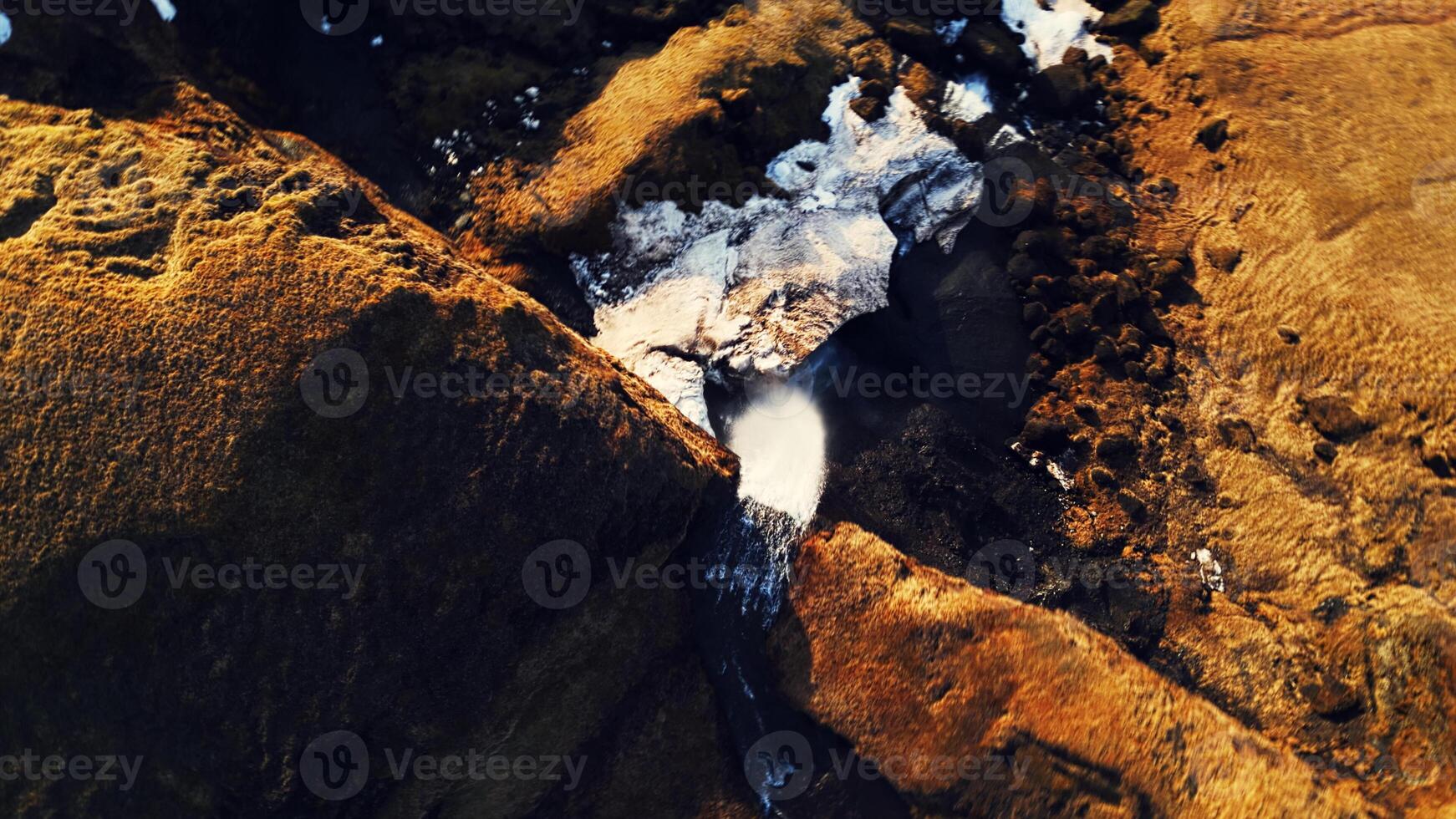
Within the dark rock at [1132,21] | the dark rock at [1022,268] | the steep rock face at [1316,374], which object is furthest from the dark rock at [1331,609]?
the dark rock at [1132,21]

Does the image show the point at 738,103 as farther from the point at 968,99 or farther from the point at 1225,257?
the point at 1225,257

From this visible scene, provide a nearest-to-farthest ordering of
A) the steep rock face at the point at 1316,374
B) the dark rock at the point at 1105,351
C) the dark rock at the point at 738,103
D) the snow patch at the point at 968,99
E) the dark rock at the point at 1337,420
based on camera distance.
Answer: the steep rock face at the point at 1316,374 < the dark rock at the point at 1337,420 < the dark rock at the point at 1105,351 < the dark rock at the point at 738,103 < the snow patch at the point at 968,99

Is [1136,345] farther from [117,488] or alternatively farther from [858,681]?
[117,488]

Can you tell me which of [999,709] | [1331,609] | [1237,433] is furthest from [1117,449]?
[999,709]

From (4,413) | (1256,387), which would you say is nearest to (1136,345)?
(1256,387)

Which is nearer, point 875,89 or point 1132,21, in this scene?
point 875,89

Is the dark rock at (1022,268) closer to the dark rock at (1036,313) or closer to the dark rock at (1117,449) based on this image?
the dark rock at (1036,313)
